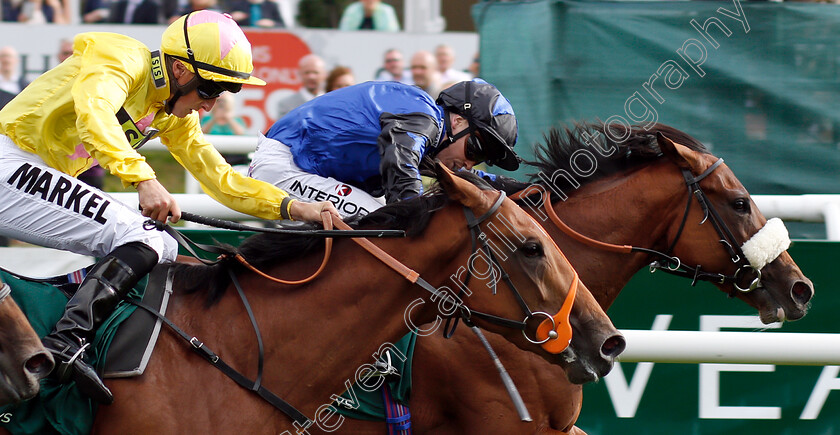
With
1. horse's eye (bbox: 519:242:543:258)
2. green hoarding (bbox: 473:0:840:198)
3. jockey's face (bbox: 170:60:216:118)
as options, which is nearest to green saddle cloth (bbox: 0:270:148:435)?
jockey's face (bbox: 170:60:216:118)

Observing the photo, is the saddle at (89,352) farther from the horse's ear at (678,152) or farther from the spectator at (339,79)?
the spectator at (339,79)

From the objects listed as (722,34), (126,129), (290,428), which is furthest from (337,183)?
(722,34)

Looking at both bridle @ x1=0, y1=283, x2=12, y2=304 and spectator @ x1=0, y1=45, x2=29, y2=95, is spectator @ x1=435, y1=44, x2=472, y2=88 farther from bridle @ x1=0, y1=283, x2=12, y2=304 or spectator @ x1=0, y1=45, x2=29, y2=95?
bridle @ x1=0, y1=283, x2=12, y2=304

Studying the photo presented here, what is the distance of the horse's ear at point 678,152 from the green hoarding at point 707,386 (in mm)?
697

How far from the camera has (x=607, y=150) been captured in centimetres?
394

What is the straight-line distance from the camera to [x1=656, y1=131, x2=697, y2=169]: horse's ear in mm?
3758

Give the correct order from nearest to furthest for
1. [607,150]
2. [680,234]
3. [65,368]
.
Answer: [65,368] < [680,234] < [607,150]

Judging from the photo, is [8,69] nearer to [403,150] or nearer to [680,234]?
[403,150]

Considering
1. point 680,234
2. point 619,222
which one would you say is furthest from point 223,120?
point 680,234

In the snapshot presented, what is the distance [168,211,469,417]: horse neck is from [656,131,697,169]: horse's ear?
1.28 m

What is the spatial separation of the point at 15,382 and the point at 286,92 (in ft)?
18.1

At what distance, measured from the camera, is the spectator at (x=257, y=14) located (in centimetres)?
834

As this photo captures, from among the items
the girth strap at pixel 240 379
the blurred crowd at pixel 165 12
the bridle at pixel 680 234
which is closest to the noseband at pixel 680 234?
the bridle at pixel 680 234

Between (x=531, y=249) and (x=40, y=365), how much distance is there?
1.39 metres
